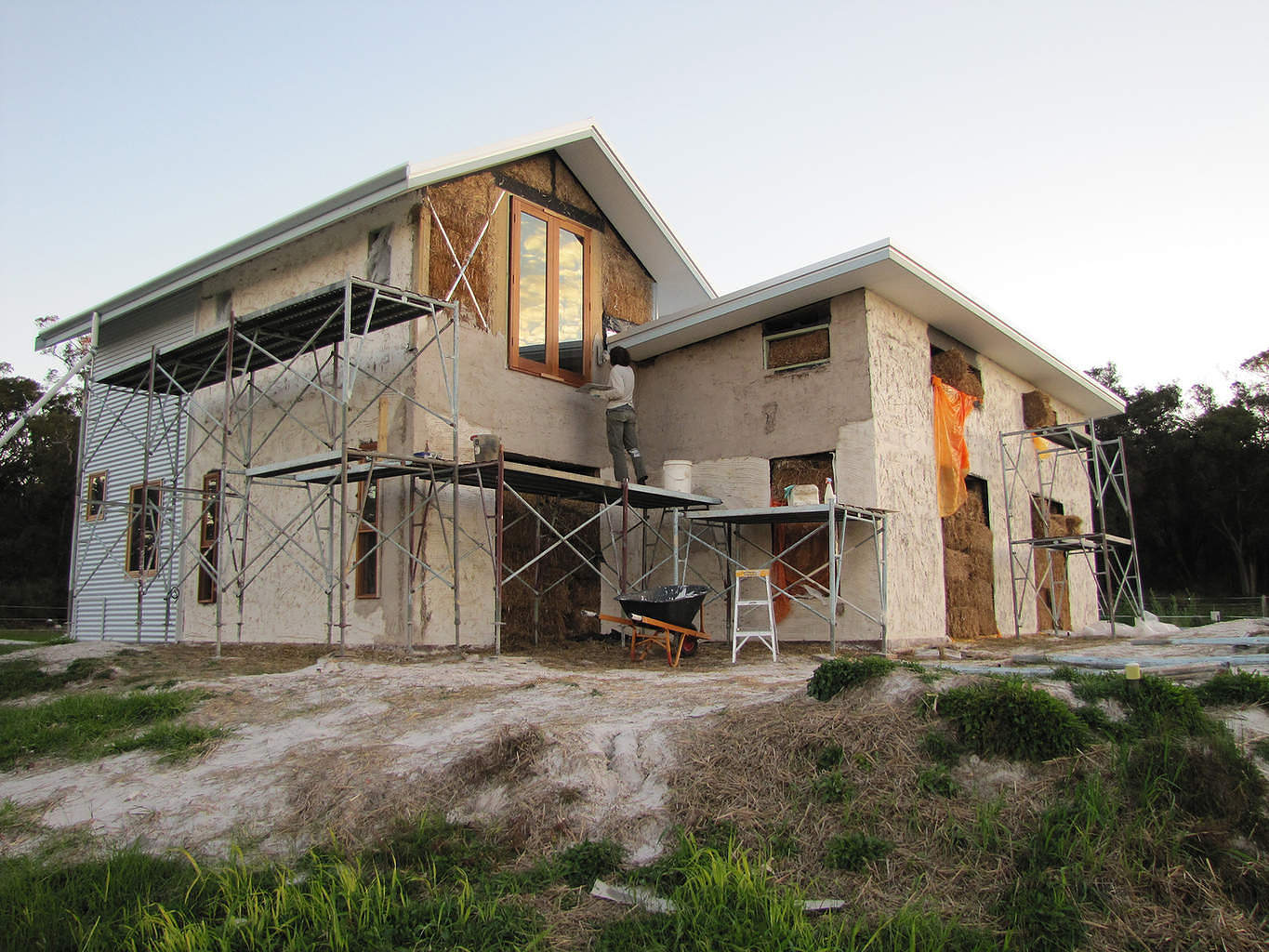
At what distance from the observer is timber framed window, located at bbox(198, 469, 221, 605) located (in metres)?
13.1

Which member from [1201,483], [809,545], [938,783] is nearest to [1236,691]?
[938,783]

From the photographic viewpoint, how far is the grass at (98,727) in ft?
20.3

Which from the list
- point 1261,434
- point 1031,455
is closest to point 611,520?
point 1031,455

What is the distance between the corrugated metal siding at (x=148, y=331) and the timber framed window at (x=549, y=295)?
512 centimetres

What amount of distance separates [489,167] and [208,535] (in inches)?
252

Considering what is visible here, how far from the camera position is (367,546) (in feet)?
36.3

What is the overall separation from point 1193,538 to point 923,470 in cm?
2648

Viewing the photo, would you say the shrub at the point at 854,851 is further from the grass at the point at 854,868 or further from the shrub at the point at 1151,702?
the shrub at the point at 1151,702

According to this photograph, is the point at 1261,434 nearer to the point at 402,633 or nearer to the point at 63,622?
the point at 402,633

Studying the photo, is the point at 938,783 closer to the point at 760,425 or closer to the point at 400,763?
the point at 400,763

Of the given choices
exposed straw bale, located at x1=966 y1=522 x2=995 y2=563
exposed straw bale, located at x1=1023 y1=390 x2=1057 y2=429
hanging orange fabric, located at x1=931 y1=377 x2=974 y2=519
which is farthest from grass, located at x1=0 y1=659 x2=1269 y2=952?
exposed straw bale, located at x1=1023 y1=390 x2=1057 y2=429

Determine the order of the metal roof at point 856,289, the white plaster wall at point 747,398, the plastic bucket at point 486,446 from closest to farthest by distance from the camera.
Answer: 1. the plastic bucket at point 486,446
2. the metal roof at point 856,289
3. the white plaster wall at point 747,398

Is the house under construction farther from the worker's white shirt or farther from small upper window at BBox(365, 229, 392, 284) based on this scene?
the worker's white shirt

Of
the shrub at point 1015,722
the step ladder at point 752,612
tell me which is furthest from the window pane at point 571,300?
the shrub at point 1015,722
